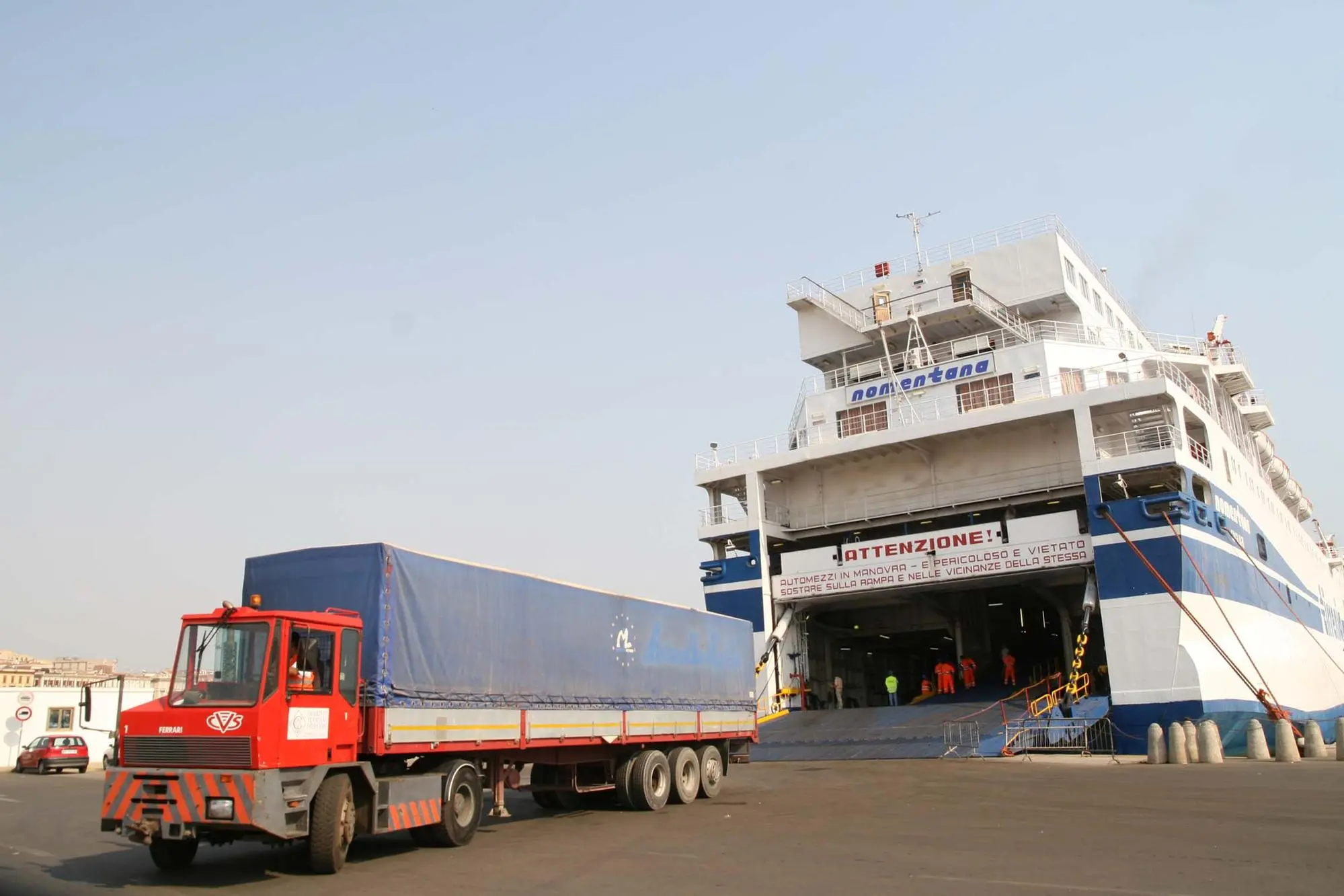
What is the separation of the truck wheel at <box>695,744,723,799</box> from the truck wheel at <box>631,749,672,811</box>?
1077 mm

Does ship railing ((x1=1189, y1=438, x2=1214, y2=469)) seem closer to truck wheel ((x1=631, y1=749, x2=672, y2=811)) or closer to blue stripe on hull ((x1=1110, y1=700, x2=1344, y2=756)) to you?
blue stripe on hull ((x1=1110, y1=700, x2=1344, y2=756))

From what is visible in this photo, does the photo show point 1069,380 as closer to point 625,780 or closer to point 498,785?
point 625,780

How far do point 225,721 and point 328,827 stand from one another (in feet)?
4.57

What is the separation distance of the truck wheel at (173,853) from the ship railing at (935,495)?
2172 cm

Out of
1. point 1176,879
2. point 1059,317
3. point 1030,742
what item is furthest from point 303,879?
point 1059,317

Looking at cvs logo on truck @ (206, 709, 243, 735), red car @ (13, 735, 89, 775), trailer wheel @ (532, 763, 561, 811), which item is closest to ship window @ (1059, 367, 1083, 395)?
trailer wheel @ (532, 763, 561, 811)

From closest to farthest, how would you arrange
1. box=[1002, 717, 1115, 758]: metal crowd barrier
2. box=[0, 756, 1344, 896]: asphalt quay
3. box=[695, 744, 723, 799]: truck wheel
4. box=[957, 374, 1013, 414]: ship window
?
1. box=[0, 756, 1344, 896]: asphalt quay
2. box=[695, 744, 723, 799]: truck wheel
3. box=[1002, 717, 1115, 758]: metal crowd barrier
4. box=[957, 374, 1013, 414]: ship window

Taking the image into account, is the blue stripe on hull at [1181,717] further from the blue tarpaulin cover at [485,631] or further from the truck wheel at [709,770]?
the blue tarpaulin cover at [485,631]

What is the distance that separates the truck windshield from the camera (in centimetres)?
934

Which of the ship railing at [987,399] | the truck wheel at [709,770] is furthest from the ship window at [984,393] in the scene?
the truck wheel at [709,770]

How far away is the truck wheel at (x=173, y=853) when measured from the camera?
9.59 metres

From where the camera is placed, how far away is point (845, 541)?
30.1 m

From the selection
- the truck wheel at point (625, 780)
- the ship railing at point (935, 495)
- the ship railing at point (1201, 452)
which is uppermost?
the ship railing at point (1201, 452)

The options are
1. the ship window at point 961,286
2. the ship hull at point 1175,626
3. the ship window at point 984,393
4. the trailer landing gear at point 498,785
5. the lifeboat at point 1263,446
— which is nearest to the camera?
the trailer landing gear at point 498,785
